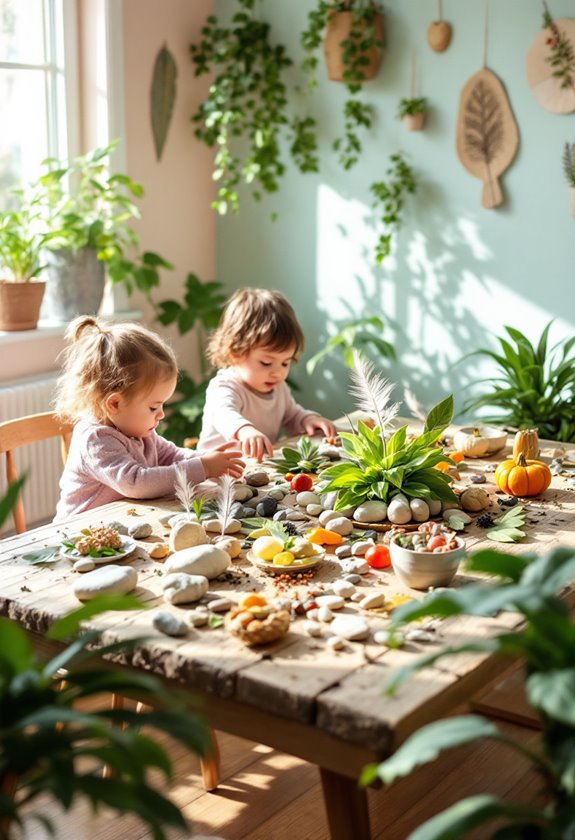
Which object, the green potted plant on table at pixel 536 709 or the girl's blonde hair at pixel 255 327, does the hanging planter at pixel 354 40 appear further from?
the green potted plant on table at pixel 536 709

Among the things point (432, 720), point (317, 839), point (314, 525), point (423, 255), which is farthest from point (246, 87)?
point (432, 720)

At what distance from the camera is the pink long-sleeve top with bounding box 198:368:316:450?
288 cm

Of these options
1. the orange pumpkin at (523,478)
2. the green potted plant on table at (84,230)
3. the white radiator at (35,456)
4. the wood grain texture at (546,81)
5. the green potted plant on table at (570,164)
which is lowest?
the white radiator at (35,456)

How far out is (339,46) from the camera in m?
4.05

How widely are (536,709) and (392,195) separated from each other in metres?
3.19

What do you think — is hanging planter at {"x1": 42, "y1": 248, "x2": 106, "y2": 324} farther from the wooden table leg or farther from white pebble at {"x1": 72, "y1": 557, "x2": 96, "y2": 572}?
the wooden table leg

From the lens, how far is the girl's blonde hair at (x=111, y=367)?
7.66ft

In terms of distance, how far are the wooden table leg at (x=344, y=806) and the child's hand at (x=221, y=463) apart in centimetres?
99

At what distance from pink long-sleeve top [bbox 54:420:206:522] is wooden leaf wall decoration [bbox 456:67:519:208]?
80.9 inches

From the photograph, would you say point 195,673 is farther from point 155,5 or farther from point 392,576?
point 155,5

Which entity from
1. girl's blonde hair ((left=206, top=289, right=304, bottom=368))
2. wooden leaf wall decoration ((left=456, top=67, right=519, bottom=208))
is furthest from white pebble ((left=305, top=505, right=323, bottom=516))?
wooden leaf wall decoration ((left=456, top=67, right=519, bottom=208))

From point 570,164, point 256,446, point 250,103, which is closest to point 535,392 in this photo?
point 570,164

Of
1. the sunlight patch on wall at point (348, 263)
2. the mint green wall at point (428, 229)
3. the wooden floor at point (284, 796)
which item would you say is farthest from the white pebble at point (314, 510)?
the sunlight patch on wall at point (348, 263)

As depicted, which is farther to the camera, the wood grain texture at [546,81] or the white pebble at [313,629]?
the wood grain texture at [546,81]
